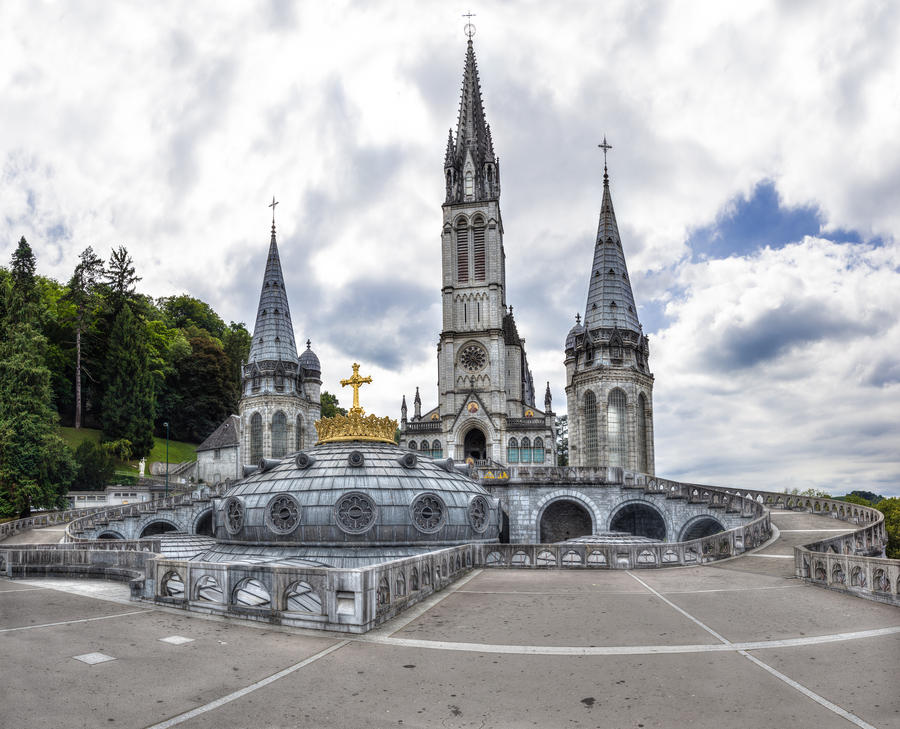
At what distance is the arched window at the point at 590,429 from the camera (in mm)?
49812

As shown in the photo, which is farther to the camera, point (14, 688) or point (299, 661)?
point (299, 661)

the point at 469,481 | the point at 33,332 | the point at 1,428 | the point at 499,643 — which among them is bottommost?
the point at 499,643

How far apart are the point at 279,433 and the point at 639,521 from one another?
1287 inches

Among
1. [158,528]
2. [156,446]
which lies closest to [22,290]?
[158,528]

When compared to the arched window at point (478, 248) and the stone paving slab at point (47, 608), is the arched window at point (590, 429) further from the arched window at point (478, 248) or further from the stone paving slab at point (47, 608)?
the stone paving slab at point (47, 608)

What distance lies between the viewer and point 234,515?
1917 centimetres

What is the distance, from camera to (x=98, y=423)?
72000mm

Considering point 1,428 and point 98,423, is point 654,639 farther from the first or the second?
point 98,423

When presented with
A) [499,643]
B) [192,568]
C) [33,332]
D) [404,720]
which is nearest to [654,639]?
[499,643]

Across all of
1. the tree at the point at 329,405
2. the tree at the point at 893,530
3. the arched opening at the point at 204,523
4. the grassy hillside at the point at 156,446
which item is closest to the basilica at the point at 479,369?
the grassy hillside at the point at 156,446

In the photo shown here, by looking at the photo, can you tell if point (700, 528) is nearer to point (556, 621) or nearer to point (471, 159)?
point (556, 621)

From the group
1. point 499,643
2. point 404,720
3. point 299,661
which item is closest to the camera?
point 404,720

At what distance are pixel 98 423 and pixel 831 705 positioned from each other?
77.1 m

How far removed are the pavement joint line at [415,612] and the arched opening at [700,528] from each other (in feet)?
79.2
